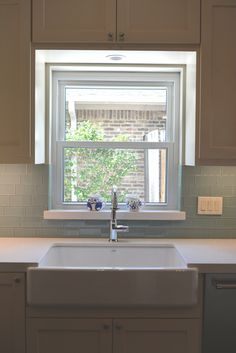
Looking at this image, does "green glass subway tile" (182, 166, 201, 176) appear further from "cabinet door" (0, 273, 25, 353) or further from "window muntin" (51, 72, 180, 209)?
"cabinet door" (0, 273, 25, 353)

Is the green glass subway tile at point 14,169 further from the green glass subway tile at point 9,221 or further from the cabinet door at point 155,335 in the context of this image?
the cabinet door at point 155,335

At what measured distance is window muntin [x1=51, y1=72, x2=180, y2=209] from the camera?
257 centimetres

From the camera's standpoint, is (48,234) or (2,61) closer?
(2,61)

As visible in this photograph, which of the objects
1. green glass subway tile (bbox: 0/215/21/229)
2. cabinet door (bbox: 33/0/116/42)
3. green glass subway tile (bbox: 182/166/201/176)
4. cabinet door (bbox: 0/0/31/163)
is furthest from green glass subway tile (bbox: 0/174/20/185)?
green glass subway tile (bbox: 182/166/201/176)

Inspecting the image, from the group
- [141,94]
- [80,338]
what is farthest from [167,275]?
[141,94]

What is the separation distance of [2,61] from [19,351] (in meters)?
1.48

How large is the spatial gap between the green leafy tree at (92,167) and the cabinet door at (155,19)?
0.69 metres

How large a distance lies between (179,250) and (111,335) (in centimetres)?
58

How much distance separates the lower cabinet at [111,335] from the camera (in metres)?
1.86

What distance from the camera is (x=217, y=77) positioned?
7.00 ft

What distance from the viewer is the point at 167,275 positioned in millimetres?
Result: 1827

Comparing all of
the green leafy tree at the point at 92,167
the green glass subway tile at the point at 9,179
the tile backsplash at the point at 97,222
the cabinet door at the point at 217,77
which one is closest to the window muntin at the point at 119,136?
the green leafy tree at the point at 92,167

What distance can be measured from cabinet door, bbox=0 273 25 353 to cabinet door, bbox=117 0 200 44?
1355 millimetres

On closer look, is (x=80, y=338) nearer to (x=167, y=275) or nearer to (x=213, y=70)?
(x=167, y=275)
